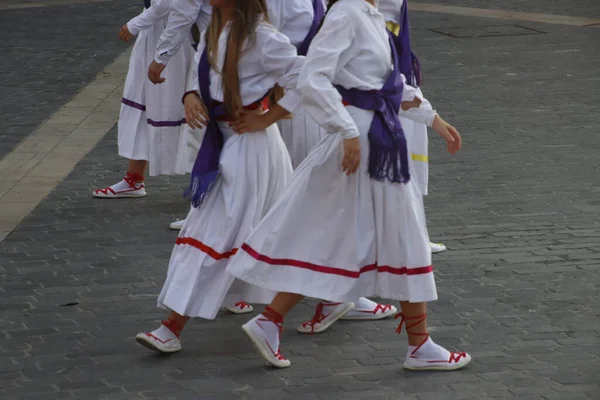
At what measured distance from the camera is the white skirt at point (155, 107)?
8773 millimetres

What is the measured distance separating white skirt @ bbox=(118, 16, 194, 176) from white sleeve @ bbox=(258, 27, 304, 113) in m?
3.00

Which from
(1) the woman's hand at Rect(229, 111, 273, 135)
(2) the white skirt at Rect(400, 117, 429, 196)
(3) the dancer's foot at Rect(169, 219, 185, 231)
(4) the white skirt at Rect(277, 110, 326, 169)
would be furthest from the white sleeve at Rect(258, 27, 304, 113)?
(3) the dancer's foot at Rect(169, 219, 185, 231)

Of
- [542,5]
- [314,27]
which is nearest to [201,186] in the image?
[314,27]

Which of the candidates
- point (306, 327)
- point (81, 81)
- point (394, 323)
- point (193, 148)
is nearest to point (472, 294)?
point (394, 323)

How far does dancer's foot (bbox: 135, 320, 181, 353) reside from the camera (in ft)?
19.1

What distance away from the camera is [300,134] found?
675 centimetres

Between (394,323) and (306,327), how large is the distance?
1.47ft

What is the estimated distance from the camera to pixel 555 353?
18.9 feet

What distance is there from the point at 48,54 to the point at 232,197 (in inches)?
413

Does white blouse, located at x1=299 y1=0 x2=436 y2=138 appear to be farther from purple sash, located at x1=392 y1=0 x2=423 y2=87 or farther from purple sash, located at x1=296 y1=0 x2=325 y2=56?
purple sash, located at x1=296 y1=0 x2=325 y2=56

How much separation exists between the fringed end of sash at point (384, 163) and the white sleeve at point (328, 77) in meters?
0.15

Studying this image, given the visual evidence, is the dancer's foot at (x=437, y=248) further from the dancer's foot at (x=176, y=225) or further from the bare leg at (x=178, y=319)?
the bare leg at (x=178, y=319)

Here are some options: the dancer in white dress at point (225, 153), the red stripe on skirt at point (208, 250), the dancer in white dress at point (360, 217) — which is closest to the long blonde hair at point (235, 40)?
the dancer in white dress at point (225, 153)

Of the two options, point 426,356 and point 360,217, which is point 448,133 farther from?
point 426,356
